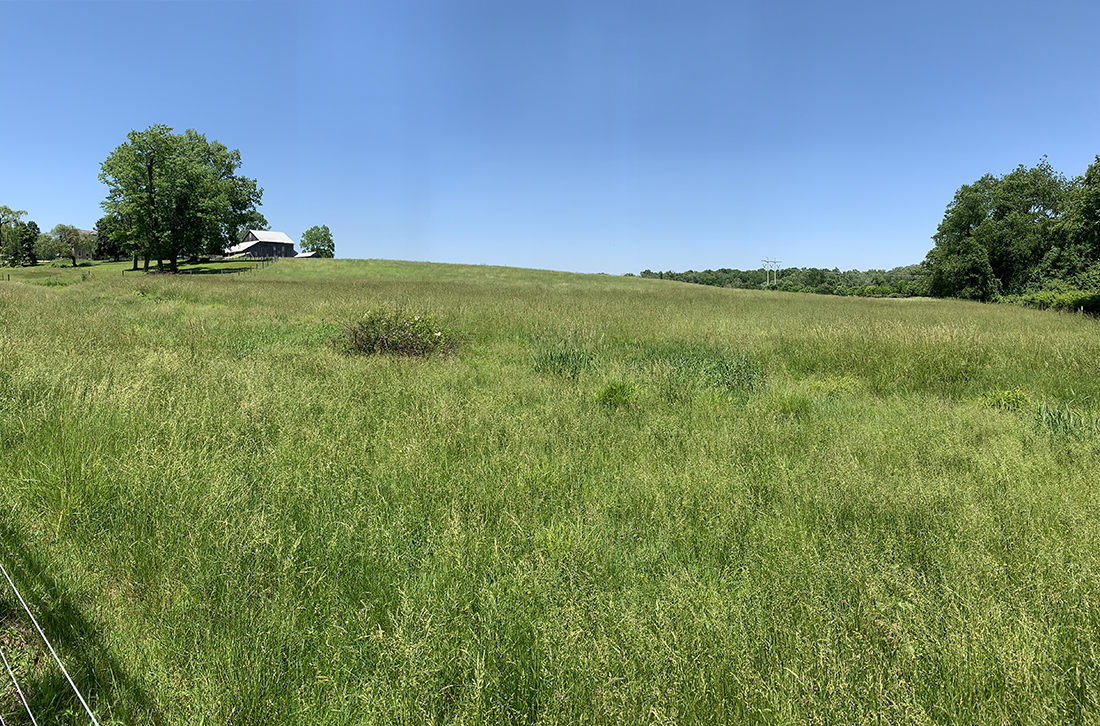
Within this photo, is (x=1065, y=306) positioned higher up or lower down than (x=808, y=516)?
higher up

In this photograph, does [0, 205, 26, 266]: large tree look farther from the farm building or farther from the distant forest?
the distant forest

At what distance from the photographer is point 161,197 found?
4375 centimetres

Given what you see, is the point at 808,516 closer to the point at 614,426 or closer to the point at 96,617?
the point at 614,426

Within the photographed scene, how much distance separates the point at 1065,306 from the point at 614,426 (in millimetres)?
37708

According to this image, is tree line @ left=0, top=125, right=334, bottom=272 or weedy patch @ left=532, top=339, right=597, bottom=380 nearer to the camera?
weedy patch @ left=532, top=339, right=597, bottom=380

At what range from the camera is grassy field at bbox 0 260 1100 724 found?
175 centimetres

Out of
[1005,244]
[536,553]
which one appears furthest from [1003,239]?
[536,553]

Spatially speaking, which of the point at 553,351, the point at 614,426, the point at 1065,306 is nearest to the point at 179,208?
the point at 553,351

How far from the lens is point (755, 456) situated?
4.21 metres

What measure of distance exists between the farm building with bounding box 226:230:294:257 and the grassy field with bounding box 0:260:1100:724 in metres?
113

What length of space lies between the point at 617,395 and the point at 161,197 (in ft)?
184

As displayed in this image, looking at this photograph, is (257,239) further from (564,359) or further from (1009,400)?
(1009,400)

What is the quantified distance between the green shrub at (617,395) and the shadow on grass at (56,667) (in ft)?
15.7

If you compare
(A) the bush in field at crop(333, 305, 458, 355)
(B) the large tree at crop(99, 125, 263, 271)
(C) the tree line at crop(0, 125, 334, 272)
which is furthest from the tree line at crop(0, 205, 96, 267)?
(A) the bush in field at crop(333, 305, 458, 355)
